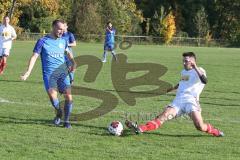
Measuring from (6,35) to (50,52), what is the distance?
29.8ft

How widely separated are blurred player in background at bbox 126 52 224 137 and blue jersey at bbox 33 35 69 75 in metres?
1.73

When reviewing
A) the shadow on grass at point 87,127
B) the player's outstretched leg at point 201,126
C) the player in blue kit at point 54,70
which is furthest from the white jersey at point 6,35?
the player's outstretched leg at point 201,126

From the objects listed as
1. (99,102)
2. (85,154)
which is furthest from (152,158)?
(99,102)

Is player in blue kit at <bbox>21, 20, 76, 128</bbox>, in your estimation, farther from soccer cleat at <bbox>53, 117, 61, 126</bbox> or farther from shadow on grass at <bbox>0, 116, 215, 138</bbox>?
shadow on grass at <bbox>0, 116, 215, 138</bbox>

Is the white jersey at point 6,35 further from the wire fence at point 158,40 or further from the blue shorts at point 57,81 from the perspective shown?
the wire fence at point 158,40

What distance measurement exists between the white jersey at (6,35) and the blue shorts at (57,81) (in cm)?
894

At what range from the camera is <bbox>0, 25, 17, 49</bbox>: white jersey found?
1791cm

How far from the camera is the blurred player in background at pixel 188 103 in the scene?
28.5 feet

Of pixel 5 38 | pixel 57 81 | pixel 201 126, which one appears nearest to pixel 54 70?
pixel 57 81

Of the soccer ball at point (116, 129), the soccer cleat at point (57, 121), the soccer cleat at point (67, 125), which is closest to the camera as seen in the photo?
the soccer ball at point (116, 129)

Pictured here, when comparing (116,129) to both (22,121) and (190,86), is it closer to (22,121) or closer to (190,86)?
(190,86)

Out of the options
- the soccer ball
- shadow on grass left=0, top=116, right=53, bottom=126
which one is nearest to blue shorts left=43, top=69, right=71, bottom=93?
shadow on grass left=0, top=116, right=53, bottom=126

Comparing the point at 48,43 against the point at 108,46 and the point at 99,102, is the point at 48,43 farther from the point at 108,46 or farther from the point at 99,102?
the point at 108,46

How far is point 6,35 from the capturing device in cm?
1802
